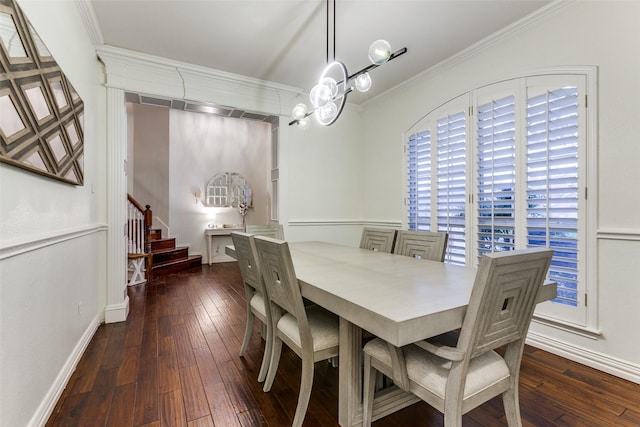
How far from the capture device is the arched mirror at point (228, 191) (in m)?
6.21

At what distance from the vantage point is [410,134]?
3674 mm

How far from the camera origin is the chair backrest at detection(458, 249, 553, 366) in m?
0.97

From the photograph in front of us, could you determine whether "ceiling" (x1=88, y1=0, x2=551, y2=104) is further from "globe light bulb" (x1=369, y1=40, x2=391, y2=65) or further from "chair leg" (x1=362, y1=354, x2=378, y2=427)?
"chair leg" (x1=362, y1=354, x2=378, y2=427)

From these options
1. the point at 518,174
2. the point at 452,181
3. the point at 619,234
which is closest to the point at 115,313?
the point at 452,181

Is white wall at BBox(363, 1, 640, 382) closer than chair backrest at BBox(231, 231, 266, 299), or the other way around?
chair backrest at BBox(231, 231, 266, 299)

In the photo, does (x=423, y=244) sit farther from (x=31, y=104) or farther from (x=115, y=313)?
(x=115, y=313)

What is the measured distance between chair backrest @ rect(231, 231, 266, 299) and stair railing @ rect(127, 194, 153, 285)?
9.60 ft

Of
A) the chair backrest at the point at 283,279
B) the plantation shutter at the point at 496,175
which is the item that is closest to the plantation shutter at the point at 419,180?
the plantation shutter at the point at 496,175

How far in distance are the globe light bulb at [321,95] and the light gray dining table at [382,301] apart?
123 cm

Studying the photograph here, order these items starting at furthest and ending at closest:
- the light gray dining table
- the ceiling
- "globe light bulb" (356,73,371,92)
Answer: the ceiling < "globe light bulb" (356,73,371,92) < the light gray dining table

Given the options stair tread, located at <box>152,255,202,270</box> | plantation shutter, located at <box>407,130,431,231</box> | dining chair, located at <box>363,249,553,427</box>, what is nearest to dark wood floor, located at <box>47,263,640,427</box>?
dining chair, located at <box>363,249,553,427</box>

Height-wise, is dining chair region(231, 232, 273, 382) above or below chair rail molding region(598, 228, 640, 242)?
below

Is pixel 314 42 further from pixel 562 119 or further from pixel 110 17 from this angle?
pixel 562 119

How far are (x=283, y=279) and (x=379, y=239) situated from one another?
4.70ft
